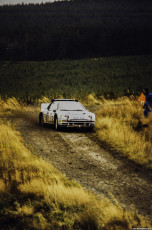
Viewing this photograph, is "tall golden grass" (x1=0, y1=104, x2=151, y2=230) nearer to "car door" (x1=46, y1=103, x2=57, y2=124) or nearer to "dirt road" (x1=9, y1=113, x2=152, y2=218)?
"dirt road" (x1=9, y1=113, x2=152, y2=218)

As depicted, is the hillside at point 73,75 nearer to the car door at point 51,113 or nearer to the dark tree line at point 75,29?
the dark tree line at point 75,29

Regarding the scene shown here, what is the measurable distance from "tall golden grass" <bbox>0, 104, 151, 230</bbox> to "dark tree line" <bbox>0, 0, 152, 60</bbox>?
81263 mm

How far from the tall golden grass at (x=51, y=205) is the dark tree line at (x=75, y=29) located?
81.3 meters

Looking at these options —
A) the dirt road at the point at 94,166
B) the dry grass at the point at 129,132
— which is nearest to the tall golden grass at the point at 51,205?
the dirt road at the point at 94,166

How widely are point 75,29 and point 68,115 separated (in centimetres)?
9591

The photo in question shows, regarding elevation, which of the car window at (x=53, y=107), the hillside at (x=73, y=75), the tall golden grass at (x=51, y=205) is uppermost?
the hillside at (x=73, y=75)

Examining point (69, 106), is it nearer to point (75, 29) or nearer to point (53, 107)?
point (53, 107)

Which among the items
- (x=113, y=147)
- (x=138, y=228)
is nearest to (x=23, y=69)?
(x=113, y=147)

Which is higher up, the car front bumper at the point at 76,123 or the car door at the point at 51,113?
the car door at the point at 51,113

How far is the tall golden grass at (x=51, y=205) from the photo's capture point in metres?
5.13

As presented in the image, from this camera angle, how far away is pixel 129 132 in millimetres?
12047

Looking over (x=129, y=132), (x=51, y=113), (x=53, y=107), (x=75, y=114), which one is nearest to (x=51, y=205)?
(x=129, y=132)

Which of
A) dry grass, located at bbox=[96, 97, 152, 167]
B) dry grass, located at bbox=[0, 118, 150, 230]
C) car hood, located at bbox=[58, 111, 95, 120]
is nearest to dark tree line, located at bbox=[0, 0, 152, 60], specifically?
dry grass, located at bbox=[96, 97, 152, 167]

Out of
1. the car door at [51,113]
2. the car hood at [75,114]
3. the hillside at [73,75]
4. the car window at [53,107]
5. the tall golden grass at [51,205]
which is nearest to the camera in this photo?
the tall golden grass at [51,205]
